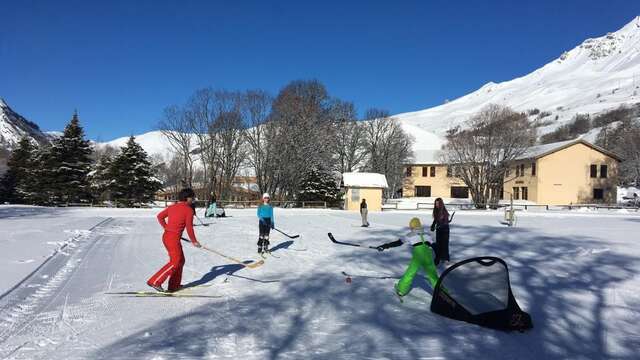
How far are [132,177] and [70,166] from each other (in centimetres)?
590

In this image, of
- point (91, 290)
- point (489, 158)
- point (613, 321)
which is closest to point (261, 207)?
point (91, 290)

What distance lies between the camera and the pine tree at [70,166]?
139ft

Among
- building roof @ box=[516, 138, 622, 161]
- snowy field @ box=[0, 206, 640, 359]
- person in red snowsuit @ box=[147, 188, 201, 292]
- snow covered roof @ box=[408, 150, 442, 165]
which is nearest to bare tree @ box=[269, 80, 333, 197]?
snow covered roof @ box=[408, 150, 442, 165]

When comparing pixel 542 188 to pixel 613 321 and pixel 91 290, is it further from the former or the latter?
pixel 91 290

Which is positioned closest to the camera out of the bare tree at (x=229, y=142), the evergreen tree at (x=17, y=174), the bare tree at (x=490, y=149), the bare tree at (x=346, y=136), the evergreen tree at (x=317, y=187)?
the evergreen tree at (x=317, y=187)

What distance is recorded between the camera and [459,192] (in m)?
62.4

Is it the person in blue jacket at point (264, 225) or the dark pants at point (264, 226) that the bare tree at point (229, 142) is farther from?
the dark pants at point (264, 226)

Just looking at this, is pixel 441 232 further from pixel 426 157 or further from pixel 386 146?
pixel 426 157

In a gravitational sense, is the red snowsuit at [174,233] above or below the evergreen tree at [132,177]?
below

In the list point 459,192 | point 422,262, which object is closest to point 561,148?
point 459,192

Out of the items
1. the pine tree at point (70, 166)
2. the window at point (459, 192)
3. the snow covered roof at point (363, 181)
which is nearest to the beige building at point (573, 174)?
the window at point (459, 192)

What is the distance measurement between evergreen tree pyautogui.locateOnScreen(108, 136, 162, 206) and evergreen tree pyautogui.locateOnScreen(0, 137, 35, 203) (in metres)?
10.5

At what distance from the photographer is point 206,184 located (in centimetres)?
5100

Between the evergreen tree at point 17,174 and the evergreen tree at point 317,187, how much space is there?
2789 cm
